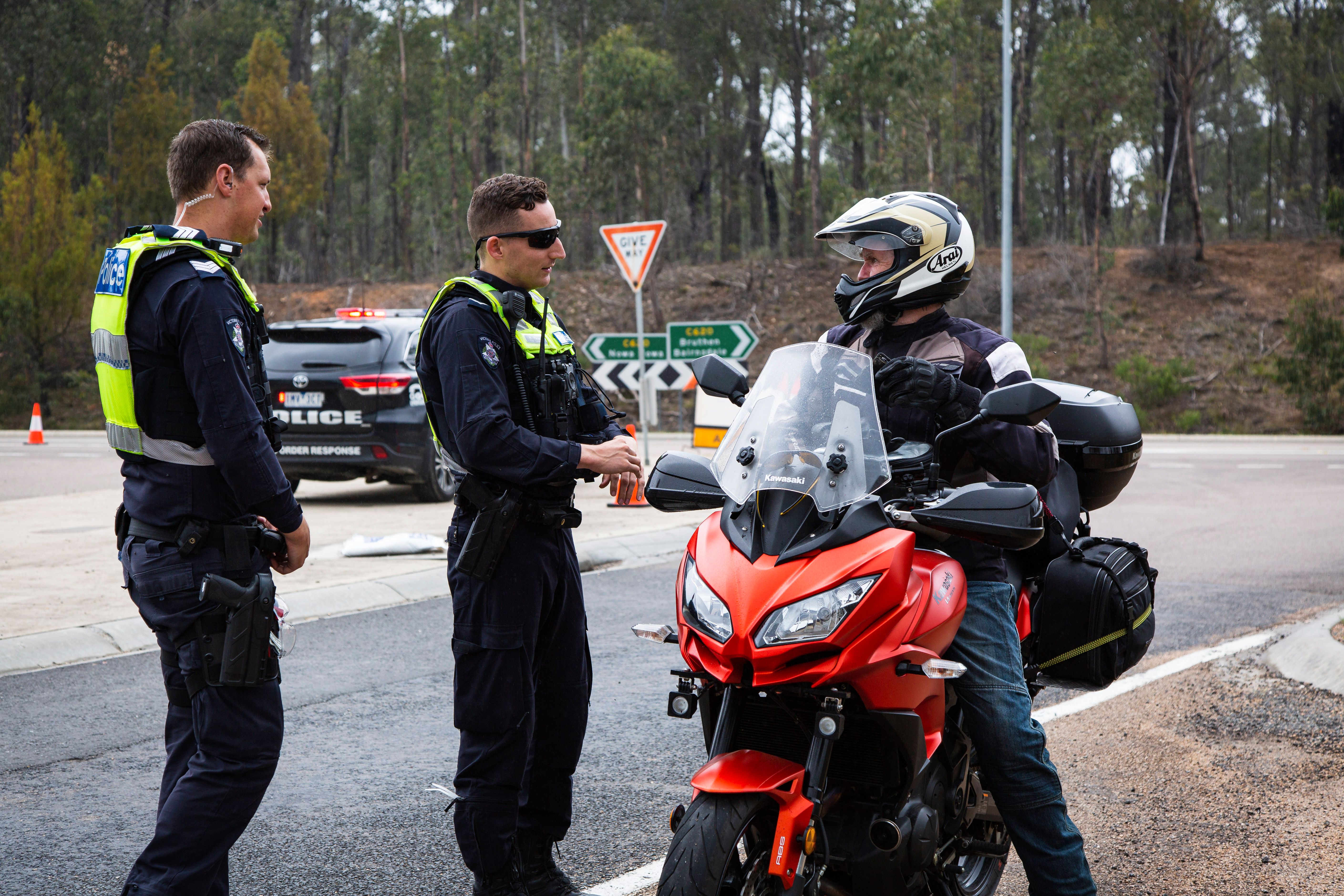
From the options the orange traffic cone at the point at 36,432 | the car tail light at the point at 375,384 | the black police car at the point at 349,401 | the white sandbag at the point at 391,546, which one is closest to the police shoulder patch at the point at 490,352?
the white sandbag at the point at 391,546

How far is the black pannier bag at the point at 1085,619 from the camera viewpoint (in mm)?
3656

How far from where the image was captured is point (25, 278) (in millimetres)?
30453

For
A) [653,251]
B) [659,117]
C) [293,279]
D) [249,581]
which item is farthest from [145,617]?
[293,279]

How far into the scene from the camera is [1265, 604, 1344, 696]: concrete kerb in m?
5.79

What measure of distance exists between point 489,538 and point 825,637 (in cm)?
121

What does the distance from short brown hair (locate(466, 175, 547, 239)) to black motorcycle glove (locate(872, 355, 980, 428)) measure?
1261 millimetres

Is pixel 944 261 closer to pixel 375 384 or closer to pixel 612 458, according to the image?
pixel 612 458

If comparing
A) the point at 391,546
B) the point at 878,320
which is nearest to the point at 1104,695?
the point at 878,320

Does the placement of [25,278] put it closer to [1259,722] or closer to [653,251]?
[653,251]

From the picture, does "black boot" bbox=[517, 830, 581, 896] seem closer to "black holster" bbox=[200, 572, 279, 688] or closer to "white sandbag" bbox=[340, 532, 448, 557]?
"black holster" bbox=[200, 572, 279, 688]

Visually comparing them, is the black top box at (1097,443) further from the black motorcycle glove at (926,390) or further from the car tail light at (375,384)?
the car tail light at (375,384)

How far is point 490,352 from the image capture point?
3498mm

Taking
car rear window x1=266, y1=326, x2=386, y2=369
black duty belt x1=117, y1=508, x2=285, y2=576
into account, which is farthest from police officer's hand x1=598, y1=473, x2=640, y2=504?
car rear window x1=266, y1=326, x2=386, y2=369

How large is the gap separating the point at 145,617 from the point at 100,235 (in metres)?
40.7
